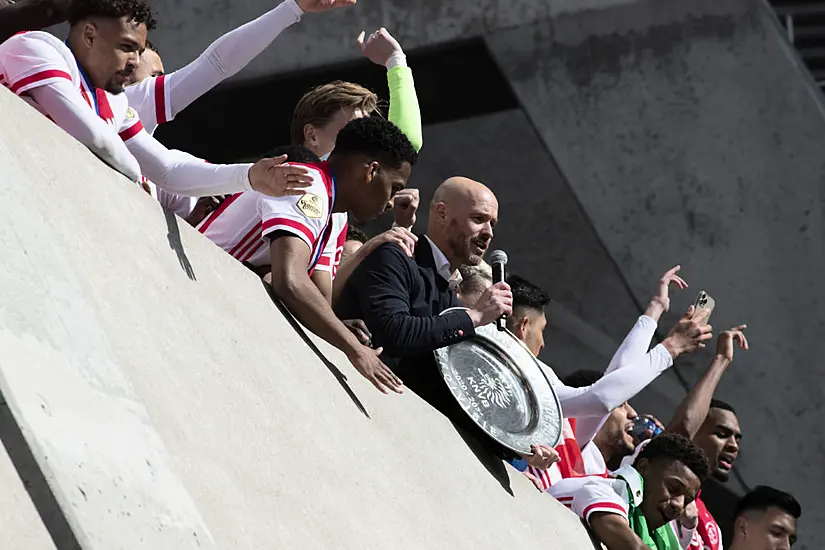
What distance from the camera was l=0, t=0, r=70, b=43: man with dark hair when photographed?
4.23 m

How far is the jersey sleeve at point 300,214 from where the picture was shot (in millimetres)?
3926

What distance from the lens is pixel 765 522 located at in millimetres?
6734

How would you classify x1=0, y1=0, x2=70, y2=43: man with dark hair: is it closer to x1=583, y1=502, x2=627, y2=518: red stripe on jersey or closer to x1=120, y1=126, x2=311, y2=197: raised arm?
x1=120, y1=126, x2=311, y2=197: raised arm

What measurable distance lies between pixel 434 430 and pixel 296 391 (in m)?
0.89

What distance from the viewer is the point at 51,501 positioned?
7.54ft

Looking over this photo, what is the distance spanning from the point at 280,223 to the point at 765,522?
3563 millimetres

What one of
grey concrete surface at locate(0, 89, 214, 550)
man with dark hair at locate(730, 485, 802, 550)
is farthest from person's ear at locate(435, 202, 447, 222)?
man with dark hair at locate(730, 485, 802, 550)

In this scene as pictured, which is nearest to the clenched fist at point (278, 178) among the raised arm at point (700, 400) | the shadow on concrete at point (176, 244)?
the shadow on concrete at point (176, 244)

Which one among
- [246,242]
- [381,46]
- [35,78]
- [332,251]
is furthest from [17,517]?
[381,46]

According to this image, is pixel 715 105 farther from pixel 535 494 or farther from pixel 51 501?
pixel 51 501

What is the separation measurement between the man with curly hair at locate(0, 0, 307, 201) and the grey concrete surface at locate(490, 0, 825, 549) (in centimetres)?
511

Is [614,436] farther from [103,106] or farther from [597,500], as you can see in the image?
[103,106]

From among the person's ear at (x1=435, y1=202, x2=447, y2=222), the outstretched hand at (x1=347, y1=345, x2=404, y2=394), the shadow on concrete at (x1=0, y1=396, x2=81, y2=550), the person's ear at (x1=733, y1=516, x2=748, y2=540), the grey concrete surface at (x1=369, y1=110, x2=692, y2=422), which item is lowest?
the shadow on concrete at (x1=0, y1=396, x2=81, y2=550)

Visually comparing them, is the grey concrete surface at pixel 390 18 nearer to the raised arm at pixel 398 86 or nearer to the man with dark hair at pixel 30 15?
the raised arm at pixel 398 86
